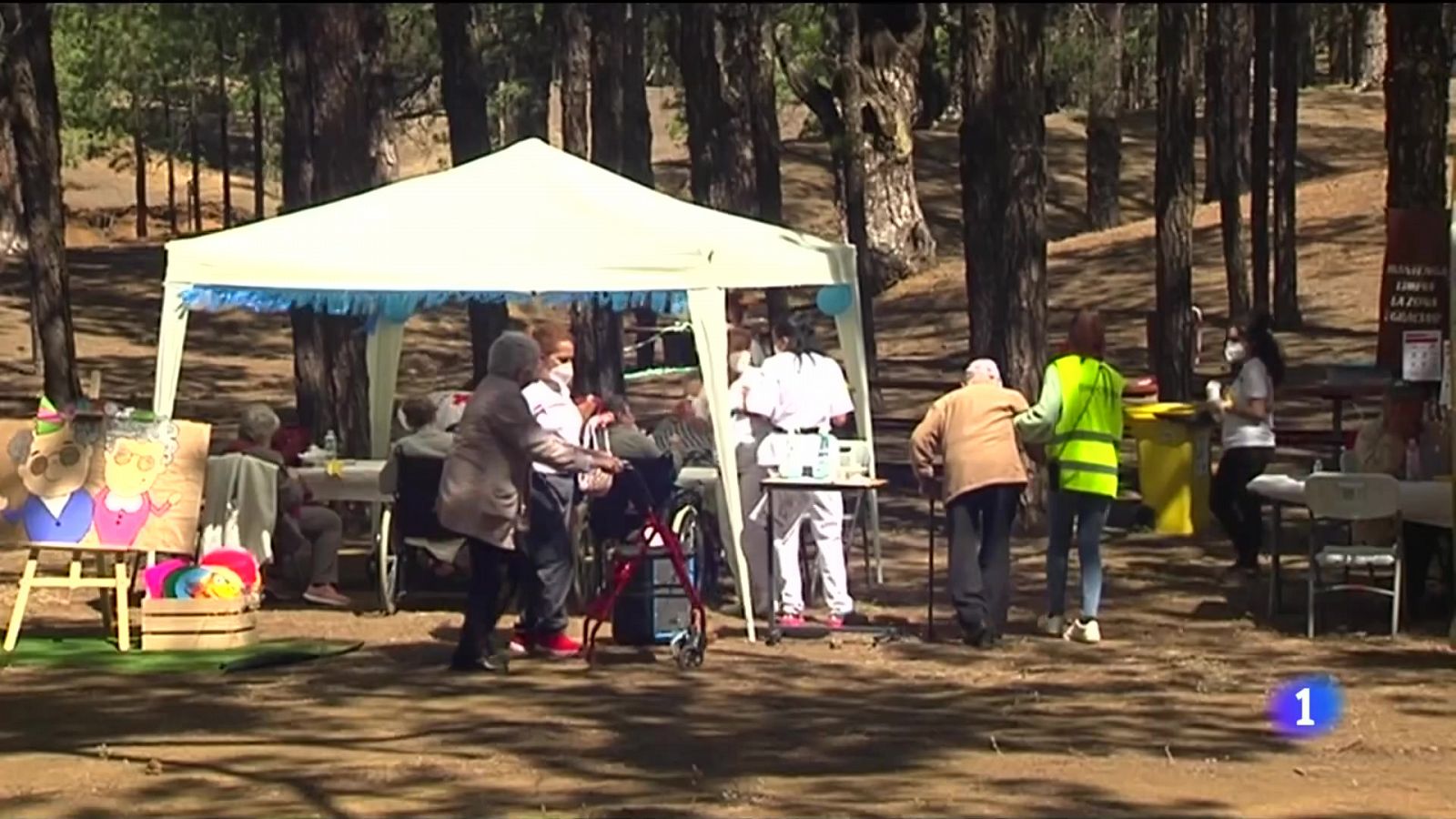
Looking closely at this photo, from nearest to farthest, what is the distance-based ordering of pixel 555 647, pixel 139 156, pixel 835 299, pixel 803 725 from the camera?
pixel 803 725, pixel 555 647, pixel 835 299, pixel 139 156

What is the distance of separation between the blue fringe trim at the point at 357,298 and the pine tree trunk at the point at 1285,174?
1388 cm

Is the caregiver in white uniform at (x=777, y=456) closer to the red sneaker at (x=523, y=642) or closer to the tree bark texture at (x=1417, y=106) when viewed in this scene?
the red sneaker at (x=523, y=642)

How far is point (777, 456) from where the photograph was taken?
530 inches

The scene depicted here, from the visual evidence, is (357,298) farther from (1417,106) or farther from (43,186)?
(1417,106)

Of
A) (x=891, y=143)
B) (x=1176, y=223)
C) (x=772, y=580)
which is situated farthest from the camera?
(x=891, y=143)

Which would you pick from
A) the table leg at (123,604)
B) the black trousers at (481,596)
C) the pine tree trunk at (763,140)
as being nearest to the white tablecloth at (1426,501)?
the black trousers at (481,596)

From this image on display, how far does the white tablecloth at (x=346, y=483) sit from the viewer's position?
1473 cm

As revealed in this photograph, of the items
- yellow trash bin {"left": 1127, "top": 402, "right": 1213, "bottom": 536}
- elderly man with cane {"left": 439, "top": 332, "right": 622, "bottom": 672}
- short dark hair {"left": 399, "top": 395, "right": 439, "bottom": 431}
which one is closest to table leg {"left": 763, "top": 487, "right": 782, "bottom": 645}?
elderly man with cane {"left": 439, "top": 332, "right": 622, "bottom": 672}

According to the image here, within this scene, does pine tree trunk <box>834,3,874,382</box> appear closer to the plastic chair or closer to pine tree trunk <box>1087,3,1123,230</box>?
pine tree trunk <box>1087,3,1123,230</box>

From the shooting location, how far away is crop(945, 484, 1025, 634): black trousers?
41.4ft

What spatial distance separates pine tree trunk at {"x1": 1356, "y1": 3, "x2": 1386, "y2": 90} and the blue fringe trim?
37252 mm

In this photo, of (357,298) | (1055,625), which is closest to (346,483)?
(357,298)

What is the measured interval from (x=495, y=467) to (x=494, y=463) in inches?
0.7

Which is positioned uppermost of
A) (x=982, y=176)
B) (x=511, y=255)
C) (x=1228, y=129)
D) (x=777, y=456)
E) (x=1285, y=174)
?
(x=1228, y=129)
